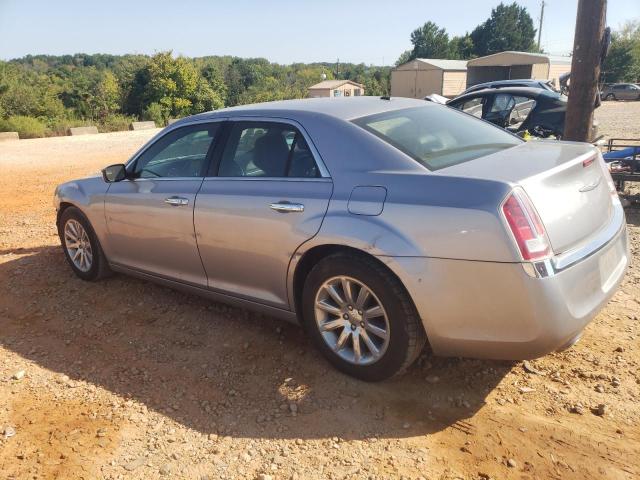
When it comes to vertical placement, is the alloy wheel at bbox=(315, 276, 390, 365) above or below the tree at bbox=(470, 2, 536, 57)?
below

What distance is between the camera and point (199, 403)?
3.12 metres

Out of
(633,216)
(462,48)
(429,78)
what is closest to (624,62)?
(429,78)

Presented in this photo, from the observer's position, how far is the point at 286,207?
3244 mm

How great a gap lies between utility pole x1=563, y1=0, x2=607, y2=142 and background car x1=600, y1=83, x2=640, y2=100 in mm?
38336

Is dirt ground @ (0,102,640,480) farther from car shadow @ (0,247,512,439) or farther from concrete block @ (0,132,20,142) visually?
concrete block @ (0,132,20,142)

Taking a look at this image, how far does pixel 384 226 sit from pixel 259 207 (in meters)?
0.95

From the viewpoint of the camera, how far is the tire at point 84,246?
191 inches

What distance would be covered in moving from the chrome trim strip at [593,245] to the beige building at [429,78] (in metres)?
46.0

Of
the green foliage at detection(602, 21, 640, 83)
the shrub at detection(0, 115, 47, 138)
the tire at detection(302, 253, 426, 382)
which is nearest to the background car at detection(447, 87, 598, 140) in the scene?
the tire at detection(302, 253, 426, 382)

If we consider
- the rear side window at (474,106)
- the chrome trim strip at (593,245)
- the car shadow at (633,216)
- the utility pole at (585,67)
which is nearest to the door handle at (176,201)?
the chrome trim strip at (593,245)

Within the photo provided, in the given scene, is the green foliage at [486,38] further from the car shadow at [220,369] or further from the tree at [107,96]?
the car shadow at [220,369]

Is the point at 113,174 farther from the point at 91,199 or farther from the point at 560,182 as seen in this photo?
the point at 560,182

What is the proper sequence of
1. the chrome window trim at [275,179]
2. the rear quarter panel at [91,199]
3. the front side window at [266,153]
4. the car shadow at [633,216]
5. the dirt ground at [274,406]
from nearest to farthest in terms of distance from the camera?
the dirt ground at [274,406] → the chrome window trim at [275,179] → the front side window at [266,153] → the rear quarter panel at [91,199] → the car shadow at [633,216]

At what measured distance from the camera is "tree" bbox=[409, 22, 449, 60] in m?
88.6
